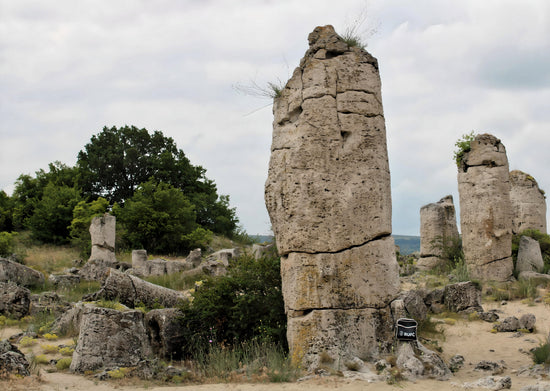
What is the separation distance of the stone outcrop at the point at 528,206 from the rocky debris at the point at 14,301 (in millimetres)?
A: 16088

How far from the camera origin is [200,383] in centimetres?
678

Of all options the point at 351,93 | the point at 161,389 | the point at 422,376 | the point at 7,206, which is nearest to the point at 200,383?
the point at 161,389

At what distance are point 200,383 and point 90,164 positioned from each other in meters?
33.3

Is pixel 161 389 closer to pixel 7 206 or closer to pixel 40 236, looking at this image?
pixel 40 236

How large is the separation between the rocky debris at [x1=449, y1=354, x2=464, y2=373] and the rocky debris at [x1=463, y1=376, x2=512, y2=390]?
90cm

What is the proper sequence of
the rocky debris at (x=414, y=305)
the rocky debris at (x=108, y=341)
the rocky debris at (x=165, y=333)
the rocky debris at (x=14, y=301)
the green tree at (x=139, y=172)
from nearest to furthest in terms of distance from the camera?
the rocky debris at (x=108, y=341) < the rocky debris at (x=165, y=333) < the rocky debris at (x=414, y=305) < the rocky debris at (x=14, y=301) < the green tree at (x=139, y=172)

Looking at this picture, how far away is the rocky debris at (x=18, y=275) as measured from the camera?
1468 cm

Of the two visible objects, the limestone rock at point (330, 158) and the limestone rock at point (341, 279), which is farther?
the limestone rock at point (330, 158)

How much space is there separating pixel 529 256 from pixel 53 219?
2391 cm

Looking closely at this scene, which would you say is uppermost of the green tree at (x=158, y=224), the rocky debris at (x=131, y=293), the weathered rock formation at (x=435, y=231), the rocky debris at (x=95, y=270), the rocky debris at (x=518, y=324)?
the green tree at (x=158, y=224)

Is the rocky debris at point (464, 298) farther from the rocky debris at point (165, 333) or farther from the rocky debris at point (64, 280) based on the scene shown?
Result: the rocky debris at point (64, 280)

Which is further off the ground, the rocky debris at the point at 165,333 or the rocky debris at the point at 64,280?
the rocky debris at the point at 64,280

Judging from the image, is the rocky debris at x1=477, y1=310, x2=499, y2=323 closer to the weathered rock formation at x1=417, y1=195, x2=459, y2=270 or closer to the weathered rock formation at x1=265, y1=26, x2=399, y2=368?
the weathered rock formation at x1=265, y1=26, x2=399, y2=368

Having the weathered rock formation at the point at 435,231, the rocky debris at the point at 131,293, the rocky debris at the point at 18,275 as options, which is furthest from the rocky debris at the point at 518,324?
the rocky debris at the point at 18,275
